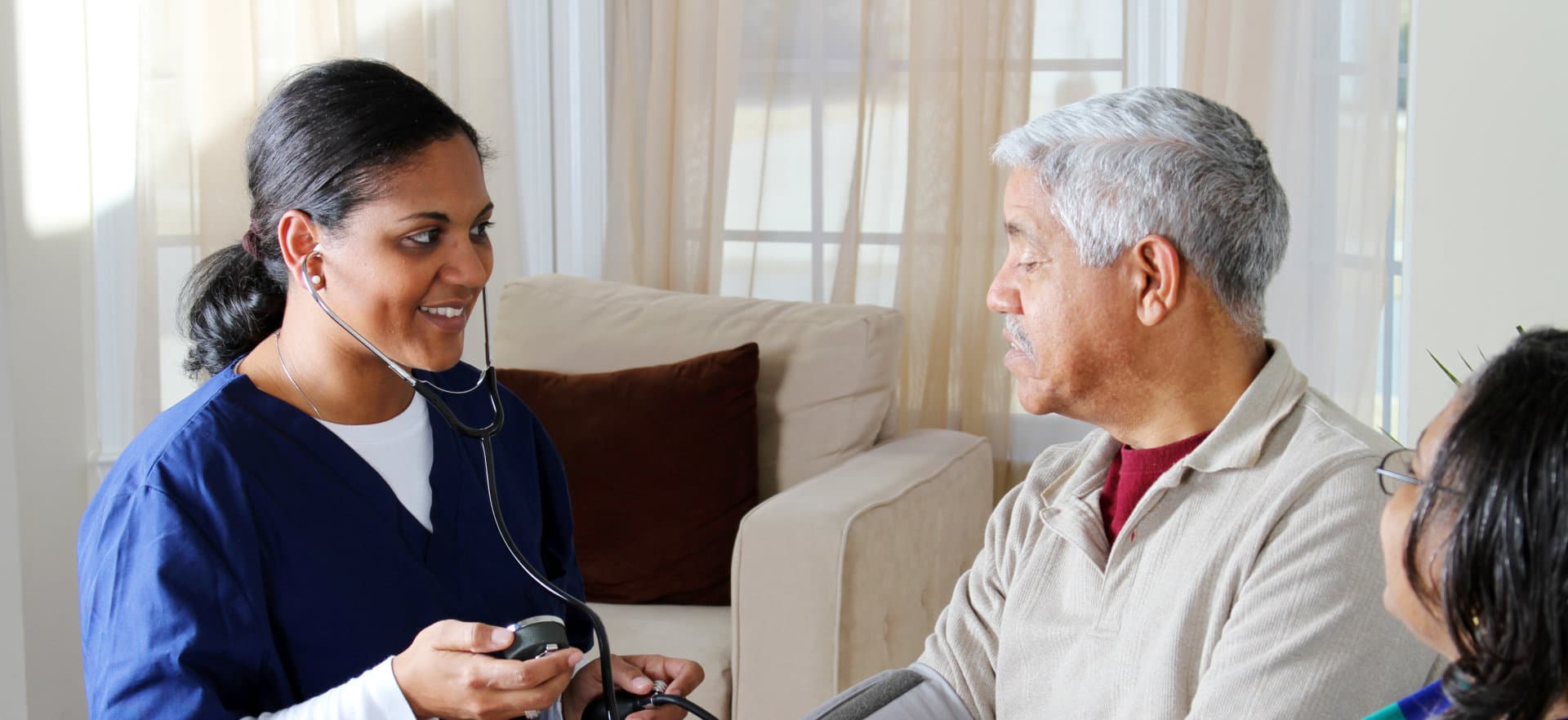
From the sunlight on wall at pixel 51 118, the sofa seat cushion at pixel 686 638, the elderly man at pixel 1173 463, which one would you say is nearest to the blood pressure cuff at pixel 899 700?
the elderly man at pixel 1173 463

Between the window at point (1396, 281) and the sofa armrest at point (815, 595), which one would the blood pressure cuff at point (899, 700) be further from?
the window at point (1396, 281)

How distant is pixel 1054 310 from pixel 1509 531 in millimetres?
637

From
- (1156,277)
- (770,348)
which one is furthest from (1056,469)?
(770,348)

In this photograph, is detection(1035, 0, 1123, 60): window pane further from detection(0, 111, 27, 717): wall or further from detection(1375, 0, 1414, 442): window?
detection(0, 111, 27, 717): wall

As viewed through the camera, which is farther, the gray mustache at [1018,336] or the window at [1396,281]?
the window at [1396,281]

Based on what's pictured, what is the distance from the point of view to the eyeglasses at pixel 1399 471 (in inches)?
33.0

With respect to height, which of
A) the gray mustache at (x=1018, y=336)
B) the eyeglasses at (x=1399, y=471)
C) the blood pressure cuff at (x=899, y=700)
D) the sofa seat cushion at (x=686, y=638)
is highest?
the gray mustache at (x=1018, y=336)

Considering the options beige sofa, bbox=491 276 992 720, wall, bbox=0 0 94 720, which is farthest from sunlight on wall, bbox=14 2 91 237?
beige sofa, bbox=491 276 992 720

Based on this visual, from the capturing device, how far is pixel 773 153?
3064mm

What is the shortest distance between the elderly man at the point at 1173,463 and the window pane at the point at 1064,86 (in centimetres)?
157

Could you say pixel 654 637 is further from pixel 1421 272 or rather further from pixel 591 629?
pixel 1421 272

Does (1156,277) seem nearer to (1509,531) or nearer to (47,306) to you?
(1509,531)

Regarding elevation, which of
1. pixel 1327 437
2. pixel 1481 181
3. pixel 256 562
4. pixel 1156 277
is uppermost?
pixel 1481 181

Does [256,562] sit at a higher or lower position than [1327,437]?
lower
